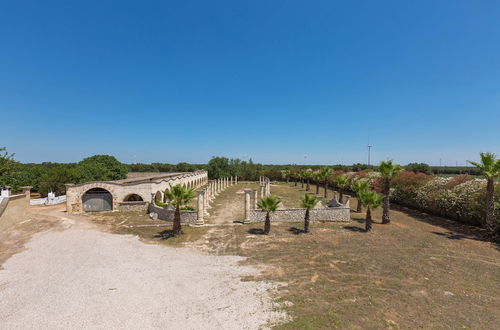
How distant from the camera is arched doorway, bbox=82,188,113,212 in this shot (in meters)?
29.2

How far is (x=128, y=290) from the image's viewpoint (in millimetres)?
11266

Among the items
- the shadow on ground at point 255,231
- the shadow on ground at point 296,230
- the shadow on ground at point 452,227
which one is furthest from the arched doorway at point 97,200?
the shadow on ground at point 452,227

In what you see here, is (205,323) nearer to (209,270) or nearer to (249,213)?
(209,270)

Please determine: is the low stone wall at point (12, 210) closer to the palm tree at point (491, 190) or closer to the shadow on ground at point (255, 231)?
the shadow on ground at point (255, 231)

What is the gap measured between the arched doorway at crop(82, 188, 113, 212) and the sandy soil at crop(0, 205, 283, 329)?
41.1 ft

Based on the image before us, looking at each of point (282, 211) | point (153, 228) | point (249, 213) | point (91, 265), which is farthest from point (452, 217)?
point (91, 265)

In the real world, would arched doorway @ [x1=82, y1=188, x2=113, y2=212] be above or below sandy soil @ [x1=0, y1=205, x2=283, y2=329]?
above

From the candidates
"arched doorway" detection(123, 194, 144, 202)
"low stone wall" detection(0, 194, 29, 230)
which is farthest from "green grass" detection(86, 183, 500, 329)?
"low stone wall" detection(0, 194, 29, 230)

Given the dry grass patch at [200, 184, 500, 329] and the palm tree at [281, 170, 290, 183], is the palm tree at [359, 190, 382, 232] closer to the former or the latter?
the dry grass patch at [200, 184, 500, 329]

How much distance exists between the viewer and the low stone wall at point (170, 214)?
75.8 ft

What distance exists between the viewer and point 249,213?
76.1 ft

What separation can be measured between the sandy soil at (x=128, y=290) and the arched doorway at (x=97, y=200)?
12.5m

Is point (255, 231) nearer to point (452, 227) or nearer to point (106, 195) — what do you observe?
point (452, 227)

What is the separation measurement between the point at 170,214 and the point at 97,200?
1275 cm
